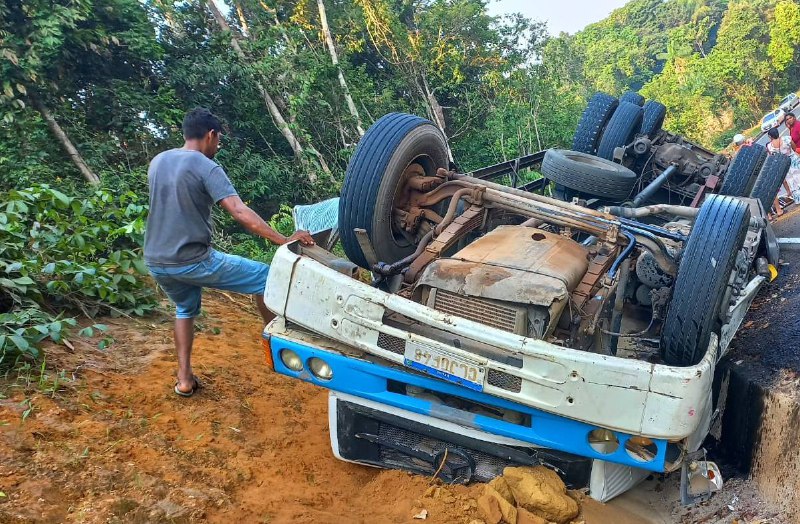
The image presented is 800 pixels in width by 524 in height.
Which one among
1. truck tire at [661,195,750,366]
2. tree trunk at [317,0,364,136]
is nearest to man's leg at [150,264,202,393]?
truck tire at [661,195,750,366]

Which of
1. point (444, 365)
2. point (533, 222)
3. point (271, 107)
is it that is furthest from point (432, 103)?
point (444, 365)

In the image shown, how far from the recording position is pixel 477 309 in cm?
247

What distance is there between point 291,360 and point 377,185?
1183mm

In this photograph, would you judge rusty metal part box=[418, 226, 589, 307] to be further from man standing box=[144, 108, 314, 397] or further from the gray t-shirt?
the gray t-shirt

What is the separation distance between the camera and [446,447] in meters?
2.54

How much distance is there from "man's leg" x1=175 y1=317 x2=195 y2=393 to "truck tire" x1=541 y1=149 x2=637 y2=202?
8.70 feet

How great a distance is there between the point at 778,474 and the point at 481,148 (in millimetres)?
10731

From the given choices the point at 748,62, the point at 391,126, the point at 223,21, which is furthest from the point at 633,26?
the point at 391,126

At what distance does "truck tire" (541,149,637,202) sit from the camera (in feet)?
13.3

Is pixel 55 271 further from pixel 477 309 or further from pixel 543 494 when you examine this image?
pixel 543 494

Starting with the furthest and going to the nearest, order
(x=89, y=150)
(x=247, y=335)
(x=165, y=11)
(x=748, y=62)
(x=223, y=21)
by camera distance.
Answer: (x=748, y=62), (x=223, y=21), (x=165, y=11), (x=89, y=150), (x=247, y=335)

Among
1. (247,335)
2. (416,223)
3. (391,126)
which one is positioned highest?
(391,126)

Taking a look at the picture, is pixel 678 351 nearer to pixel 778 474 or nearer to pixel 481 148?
pixel 778 474

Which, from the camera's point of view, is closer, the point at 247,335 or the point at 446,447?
the point at 446,447
